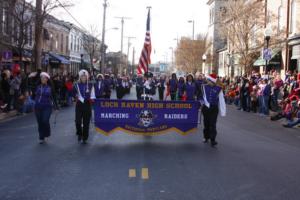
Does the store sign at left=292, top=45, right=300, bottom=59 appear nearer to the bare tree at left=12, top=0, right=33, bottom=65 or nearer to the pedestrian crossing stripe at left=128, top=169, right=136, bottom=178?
the bare tree at left=12, top=0, right=33, bottom=65

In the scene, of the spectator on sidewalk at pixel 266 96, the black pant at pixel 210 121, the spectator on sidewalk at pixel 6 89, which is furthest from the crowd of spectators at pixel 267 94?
the spectator on sidewalk at pixel 6 89

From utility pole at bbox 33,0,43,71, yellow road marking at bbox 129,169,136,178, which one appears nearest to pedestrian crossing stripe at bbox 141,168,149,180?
yellow road marking at bbox 129,169,136,178

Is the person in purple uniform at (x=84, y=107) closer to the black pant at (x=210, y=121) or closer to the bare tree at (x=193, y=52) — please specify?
the black pant at (x=210, y=121)

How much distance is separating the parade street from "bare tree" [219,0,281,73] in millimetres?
21554

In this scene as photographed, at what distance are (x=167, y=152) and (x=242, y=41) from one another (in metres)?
26.2

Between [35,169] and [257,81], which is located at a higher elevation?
[257,81]

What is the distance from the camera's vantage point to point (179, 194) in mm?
6812

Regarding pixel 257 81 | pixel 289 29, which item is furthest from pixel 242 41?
pixel 257 81

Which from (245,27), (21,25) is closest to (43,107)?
(21,25)

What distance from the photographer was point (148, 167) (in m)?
8.65

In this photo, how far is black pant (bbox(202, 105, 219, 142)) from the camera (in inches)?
450

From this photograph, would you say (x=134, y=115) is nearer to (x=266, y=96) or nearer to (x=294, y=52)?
(x=266, y=96)

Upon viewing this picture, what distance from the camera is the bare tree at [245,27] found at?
112 feet

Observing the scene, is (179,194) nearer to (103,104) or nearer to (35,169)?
(35,169)
